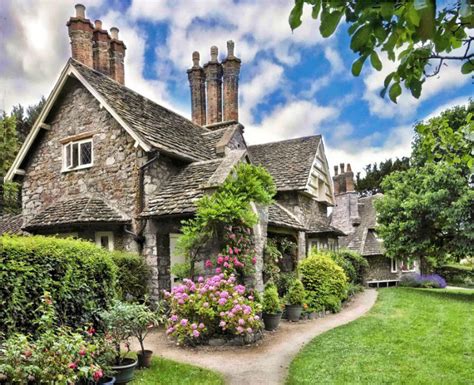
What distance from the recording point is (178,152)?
43.2 ft

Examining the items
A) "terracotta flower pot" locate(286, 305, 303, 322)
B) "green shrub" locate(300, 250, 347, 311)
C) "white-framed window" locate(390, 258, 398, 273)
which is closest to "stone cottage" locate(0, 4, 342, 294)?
"green shrub" locate(300, 250, 347, 311)

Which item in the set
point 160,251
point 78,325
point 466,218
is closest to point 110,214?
point 160,251

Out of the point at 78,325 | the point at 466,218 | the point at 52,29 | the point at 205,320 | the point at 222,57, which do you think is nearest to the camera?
the point at 52,29

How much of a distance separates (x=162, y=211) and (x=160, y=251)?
144 centimetres

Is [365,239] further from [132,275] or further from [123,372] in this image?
[123,372]

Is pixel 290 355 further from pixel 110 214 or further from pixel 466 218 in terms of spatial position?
→ pixel 466 218

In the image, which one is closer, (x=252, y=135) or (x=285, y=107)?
(x=285, y=107)

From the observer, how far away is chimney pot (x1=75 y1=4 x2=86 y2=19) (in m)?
15.5

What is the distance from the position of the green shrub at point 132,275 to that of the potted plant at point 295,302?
465cm

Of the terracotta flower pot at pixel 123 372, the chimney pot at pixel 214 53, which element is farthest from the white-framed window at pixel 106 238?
the chimney pot at pixel 214 53

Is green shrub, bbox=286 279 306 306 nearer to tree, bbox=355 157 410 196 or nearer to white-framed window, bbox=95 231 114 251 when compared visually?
white-framed window, bbox=95 231 114 251

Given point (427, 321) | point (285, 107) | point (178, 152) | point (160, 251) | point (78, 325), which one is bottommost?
point (427, 321)

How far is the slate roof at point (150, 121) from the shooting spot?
42.0ft

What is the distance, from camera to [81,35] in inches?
629
